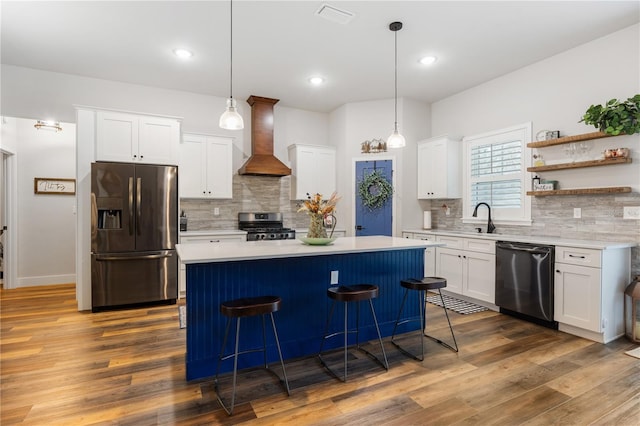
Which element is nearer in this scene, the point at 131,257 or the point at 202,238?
the point at 131,257

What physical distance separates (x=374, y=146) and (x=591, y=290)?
3.43 m

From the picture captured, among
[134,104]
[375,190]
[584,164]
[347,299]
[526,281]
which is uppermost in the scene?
[134,104]

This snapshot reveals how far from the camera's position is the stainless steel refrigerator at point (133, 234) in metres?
4.02

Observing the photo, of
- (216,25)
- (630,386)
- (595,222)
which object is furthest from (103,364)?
(595,222)

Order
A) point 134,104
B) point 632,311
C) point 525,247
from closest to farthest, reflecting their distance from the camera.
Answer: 1. point 632,311
2. point 525,247
3. point 134,104

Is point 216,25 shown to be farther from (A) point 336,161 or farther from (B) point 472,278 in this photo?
(B) point 472,278

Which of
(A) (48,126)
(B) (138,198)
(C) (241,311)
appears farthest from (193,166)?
(C) (241,311)

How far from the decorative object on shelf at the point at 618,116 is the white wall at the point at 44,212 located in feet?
23.3

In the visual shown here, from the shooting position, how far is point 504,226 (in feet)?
14.9

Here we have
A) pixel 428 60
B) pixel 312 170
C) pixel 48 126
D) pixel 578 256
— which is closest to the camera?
pixel 578 256

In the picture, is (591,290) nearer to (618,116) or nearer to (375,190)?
(618,116)

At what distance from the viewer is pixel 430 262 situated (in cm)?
497

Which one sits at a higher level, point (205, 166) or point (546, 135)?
point (546, 135)

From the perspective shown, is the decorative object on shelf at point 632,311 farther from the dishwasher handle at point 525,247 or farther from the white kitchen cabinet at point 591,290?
the dishwasher handle at point 525,247
